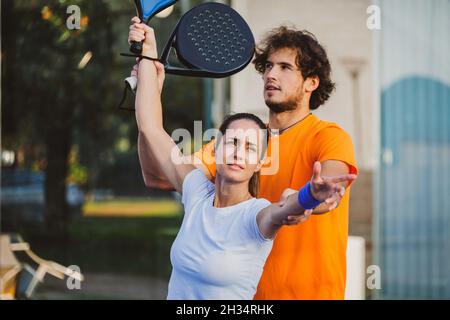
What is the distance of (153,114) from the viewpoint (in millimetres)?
1493

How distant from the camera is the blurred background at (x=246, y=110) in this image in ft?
7.30

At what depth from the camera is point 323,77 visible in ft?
5.20

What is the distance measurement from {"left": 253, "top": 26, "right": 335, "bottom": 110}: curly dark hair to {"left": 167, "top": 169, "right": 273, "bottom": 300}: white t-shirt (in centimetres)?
32

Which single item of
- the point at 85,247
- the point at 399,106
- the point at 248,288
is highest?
the point at 399,106

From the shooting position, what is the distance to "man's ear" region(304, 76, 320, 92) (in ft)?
5.14

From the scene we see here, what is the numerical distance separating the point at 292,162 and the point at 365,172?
1.21 metres

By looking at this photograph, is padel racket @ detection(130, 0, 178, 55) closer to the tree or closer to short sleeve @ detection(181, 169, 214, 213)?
short sleeve @ detection(181, 169, 214, 213)

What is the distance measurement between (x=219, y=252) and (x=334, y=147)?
0.33 m

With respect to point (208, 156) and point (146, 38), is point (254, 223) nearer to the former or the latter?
point (208, 156)

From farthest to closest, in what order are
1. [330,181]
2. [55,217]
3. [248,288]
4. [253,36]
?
[55,217] < [253,36] < [248,288] < [330,181]

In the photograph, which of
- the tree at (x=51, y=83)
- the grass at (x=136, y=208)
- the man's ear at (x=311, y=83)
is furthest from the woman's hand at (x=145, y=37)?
the grass at (x=136, y=208)
